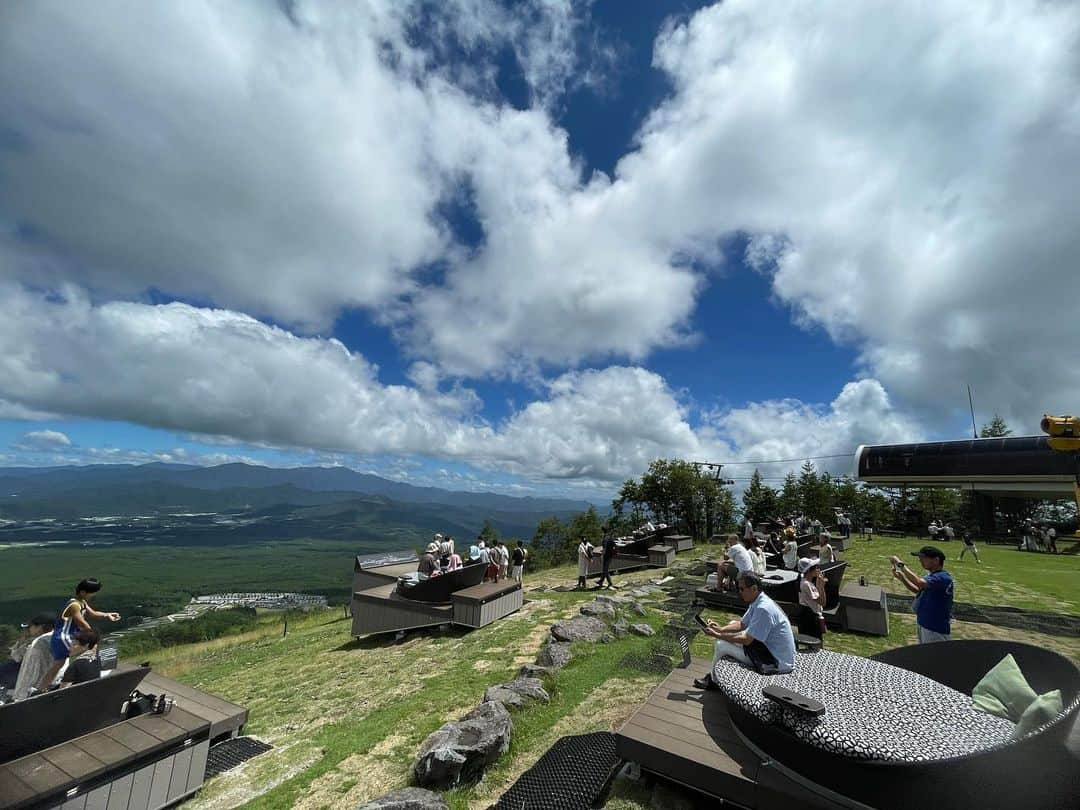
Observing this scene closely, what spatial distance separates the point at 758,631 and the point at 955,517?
4932 centimetres

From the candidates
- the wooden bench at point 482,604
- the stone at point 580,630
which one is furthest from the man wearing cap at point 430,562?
the stone at point 580,630

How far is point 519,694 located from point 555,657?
51.3 inches

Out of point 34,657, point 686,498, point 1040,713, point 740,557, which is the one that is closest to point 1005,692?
point 1040,713

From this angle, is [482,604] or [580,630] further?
[482,604]

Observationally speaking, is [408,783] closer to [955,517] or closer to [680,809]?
[680,809]

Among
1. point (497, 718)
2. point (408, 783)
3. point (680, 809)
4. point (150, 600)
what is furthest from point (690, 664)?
point (150, 600)

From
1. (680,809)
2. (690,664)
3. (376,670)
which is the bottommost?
(376,670)

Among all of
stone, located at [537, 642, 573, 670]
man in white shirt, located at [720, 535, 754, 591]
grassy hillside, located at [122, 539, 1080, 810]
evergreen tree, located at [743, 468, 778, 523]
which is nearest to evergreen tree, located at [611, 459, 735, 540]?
evergreen tree, located at [743, 468, 778, 523]

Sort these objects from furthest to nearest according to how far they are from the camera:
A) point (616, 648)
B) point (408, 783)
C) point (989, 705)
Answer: point (616, 648)
point (408, 783)
point (989, 705)

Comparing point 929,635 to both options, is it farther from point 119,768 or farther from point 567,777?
point 119,768

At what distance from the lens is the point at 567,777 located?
404 cm

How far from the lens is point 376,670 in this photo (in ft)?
27.0

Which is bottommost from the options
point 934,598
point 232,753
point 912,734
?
point 232,753

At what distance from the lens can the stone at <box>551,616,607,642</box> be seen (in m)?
7.68
